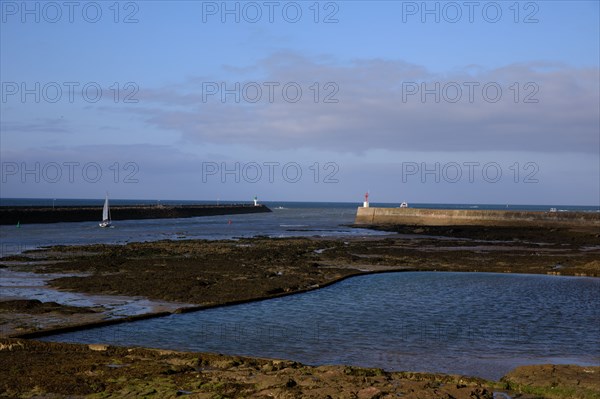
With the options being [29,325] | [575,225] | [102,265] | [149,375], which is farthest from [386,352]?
[575,225]

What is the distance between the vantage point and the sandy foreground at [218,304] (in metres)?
12.3

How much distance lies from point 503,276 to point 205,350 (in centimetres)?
2213

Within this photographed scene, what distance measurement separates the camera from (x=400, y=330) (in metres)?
19.2

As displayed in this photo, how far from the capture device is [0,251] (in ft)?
147

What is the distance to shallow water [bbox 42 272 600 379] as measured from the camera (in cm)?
1587

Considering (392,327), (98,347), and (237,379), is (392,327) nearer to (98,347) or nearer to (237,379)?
(237,379)

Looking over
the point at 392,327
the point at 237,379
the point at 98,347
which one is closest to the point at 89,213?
the point at 392,327

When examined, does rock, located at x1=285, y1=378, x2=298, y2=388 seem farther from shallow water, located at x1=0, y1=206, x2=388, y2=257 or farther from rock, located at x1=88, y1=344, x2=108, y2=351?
shallow water, located at x1=0, y1=206, x2=388, y2=257

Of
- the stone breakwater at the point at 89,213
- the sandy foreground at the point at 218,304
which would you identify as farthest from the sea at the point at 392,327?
the stone breakwater at the point at 89,213

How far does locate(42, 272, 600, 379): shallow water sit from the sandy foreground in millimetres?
1367

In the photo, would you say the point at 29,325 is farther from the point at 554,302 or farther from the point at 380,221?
the point at 380,221

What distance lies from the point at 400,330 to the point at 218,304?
6.97 m

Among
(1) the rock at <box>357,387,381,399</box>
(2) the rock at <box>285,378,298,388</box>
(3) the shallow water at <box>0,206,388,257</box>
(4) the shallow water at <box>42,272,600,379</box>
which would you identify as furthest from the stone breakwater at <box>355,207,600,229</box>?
(2) the rock at <box>285,378,298,388</box>

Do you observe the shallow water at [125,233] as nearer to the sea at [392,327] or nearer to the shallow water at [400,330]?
the sea at [392,327]
